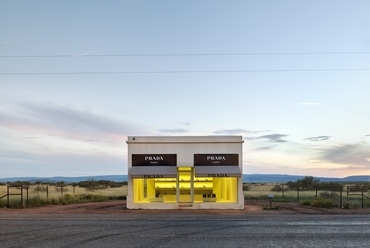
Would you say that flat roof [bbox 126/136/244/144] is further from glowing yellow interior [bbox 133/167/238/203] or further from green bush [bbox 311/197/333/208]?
green bush [bbox 311/197/333/208]

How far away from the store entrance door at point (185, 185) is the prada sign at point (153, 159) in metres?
0.84

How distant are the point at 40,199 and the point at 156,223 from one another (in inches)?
659

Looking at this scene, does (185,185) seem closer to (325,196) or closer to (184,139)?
(184,139)

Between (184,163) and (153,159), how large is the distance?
6.93ft

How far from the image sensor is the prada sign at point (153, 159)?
2914 centimetres

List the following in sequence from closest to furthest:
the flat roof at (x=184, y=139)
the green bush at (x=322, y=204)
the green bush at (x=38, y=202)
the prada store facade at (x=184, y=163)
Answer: the prada store facade at (x=184, y=163)
the flat roof at (x=184, y=139)
the green bush at (x=322, y=204)
the green bush at (x=38, y=202)

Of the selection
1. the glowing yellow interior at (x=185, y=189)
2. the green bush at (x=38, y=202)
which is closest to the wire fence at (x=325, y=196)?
the glowing yellow interior at (x=185, y=189)

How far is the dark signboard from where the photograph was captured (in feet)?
95.8

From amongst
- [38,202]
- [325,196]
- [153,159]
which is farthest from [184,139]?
[325,196]

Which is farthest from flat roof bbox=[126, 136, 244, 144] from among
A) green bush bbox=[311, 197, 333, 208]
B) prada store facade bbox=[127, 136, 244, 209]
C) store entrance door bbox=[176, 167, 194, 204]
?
green bush bbox=[311, 197, 333, 208]

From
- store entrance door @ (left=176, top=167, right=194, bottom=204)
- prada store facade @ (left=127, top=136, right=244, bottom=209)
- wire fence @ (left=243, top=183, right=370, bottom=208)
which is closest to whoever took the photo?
prada store facade @ (left=127, top=136, right=244, bottom=209)

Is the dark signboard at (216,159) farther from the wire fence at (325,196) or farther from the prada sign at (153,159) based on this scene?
the wire fence at (325,196)

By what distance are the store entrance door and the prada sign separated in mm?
839

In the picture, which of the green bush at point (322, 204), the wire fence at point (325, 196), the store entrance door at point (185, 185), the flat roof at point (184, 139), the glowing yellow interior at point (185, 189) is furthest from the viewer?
the wire fence at point (325, 196)
